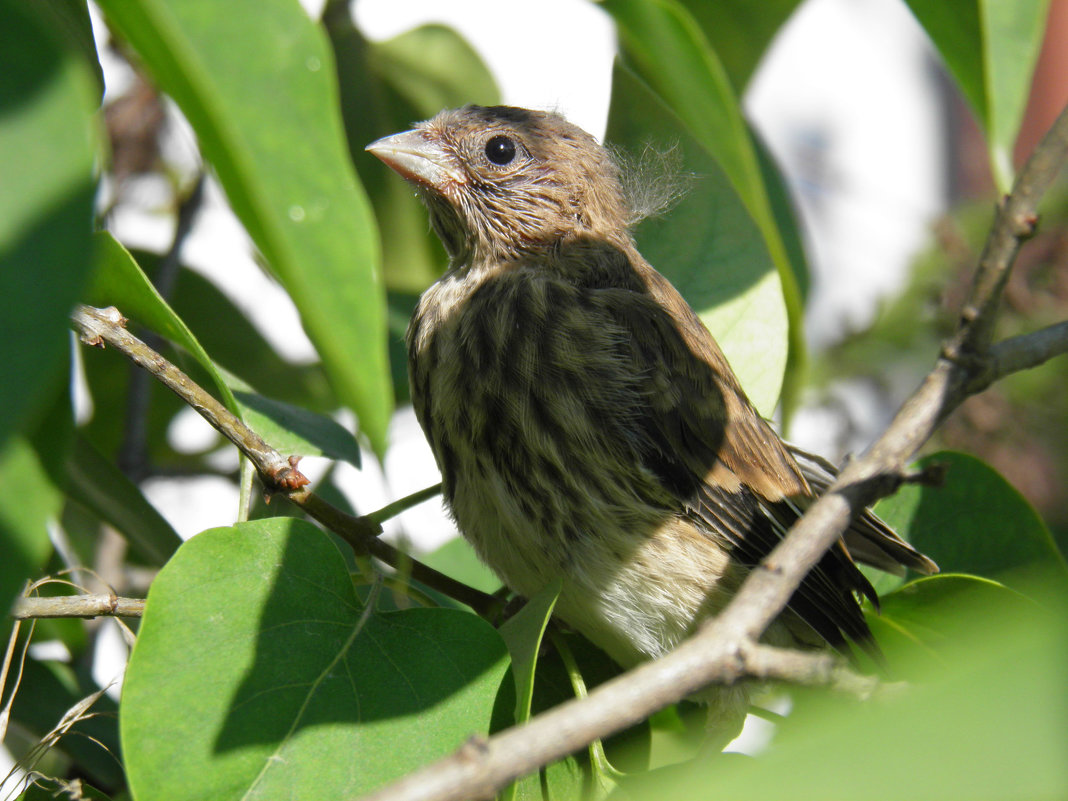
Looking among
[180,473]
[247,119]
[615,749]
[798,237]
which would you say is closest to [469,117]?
[798,237]

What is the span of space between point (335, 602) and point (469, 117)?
4.55 ft

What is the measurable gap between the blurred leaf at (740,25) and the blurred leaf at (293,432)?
111 cm

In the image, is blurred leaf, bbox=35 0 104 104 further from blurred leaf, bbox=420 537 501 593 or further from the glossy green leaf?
blurred leaf, bbox=420 537 501 593

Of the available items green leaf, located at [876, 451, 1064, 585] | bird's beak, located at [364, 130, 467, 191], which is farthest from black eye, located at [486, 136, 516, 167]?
green leaf, located at [876, 451, 1064, 585]

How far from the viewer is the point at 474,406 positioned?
5.90ft

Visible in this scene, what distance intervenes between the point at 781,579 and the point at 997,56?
0.74m

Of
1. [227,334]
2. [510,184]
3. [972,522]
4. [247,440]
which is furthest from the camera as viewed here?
[510,184]

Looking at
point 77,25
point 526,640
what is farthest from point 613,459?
point 77,25

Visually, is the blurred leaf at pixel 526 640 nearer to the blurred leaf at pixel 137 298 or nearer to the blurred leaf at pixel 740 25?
the blurred leaf at pixel 137 298

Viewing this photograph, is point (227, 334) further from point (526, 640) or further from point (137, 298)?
point (526, 640)

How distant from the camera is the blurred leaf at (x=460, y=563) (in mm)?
2098

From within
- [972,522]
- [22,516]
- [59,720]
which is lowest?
[59,720]

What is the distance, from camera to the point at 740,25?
6.48ft

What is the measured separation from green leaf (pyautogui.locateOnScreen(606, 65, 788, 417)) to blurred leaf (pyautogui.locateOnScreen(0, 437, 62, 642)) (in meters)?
1.29
